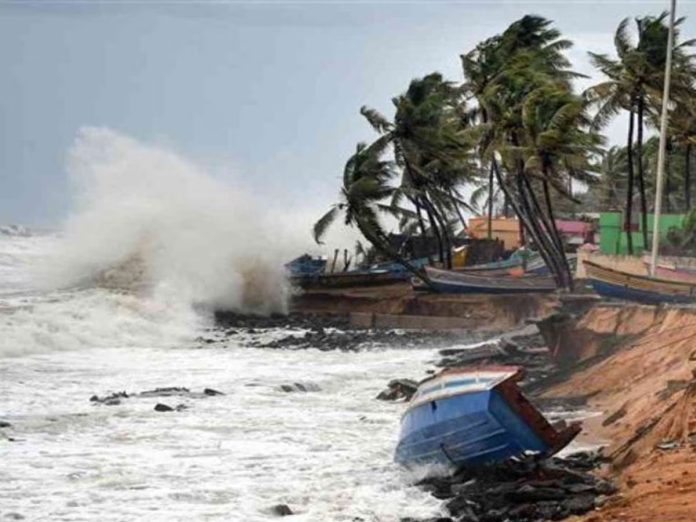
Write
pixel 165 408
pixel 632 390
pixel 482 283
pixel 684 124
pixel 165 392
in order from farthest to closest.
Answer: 1. pixel 684 124
2. pixel 482 283
3. pixel 165 392
4. pixel 165 408
5. pixel 632 390

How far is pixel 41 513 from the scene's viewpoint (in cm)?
1266

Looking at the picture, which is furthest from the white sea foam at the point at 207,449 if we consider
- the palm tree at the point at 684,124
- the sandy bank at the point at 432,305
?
the palm tree at the point at 684,124

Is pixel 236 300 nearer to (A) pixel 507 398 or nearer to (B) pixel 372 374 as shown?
(B) pixel 372 374

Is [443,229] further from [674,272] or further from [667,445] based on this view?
[667,445]

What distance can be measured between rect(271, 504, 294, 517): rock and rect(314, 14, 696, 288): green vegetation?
76.1 feet

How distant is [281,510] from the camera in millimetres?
12828

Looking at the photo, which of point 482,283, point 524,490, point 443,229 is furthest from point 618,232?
point 524,490

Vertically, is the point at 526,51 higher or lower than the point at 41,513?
higher

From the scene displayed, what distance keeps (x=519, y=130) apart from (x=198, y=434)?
21892 millimetres

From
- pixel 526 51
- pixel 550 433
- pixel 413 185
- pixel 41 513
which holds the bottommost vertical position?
pixel 41 513

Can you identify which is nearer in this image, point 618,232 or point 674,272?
point 674,272

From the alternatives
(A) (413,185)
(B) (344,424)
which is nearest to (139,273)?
(A) (413,185)

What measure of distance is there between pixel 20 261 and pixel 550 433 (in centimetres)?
6349

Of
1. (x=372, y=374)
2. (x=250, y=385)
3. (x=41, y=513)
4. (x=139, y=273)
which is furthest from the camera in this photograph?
(x=139, y=273)
